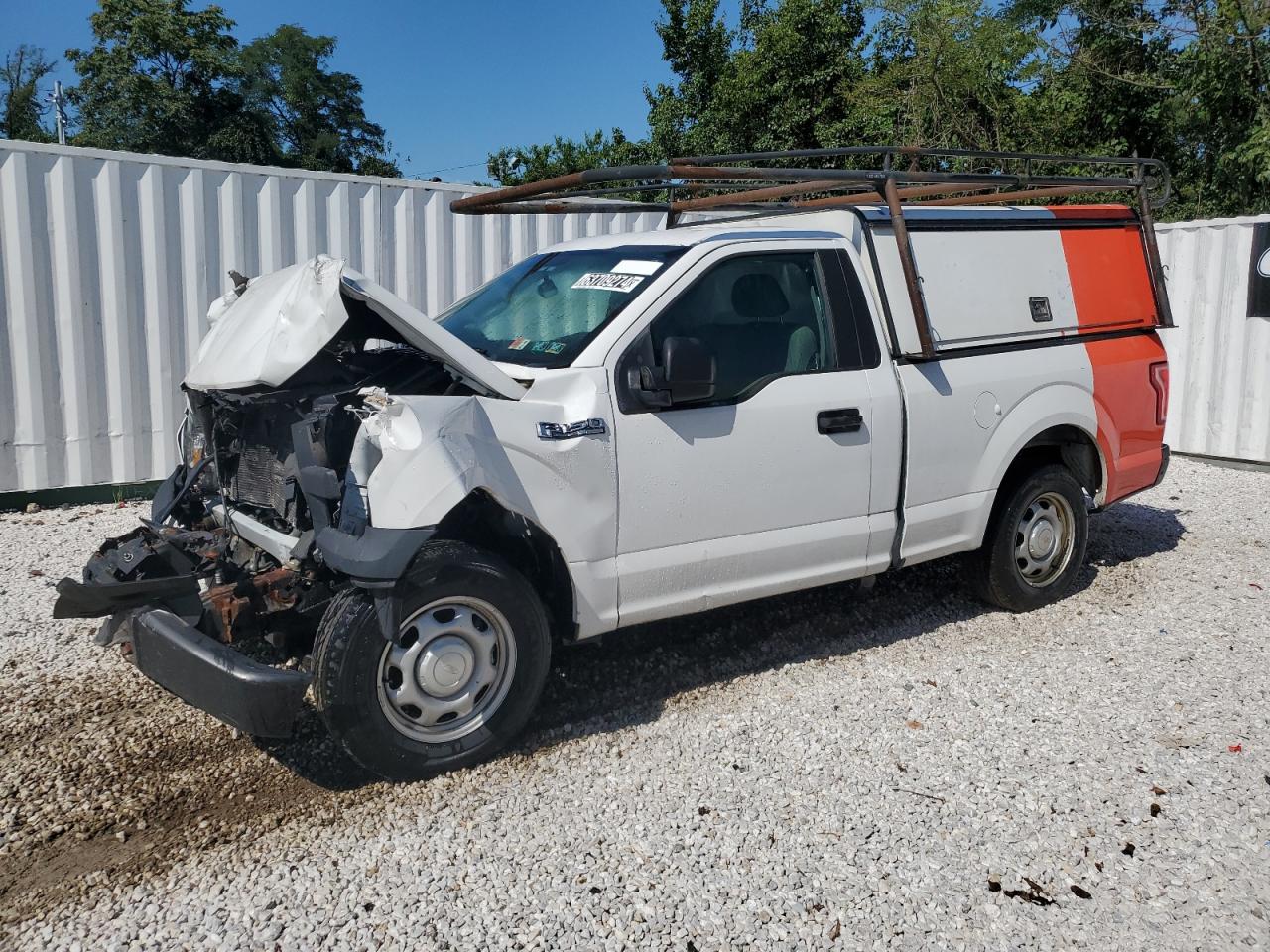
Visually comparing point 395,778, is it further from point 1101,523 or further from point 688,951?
point 1101,523

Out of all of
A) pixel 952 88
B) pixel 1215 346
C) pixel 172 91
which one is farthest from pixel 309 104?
pixel 1215 346

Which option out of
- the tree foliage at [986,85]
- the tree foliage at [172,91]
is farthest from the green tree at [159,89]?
the tree foliage at [986,85]

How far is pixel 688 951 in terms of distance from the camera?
9.72 ft

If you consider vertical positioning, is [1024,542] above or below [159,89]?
below

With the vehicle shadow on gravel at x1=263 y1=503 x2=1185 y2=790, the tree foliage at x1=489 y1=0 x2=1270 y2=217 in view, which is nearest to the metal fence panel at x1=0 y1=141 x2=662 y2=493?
the vehicle shadow on gravel at x1=263 y1=503 x2=1185 y2=790

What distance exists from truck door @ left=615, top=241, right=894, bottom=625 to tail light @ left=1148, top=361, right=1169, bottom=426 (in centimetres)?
232

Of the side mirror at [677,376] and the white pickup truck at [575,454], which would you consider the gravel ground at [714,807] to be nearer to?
the white pickup truck at [575,454]

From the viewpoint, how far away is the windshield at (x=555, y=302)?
4.37m

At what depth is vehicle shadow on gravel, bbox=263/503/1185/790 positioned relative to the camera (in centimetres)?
424

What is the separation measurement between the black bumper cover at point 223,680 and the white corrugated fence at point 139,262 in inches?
207

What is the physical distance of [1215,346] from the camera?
1034 cm

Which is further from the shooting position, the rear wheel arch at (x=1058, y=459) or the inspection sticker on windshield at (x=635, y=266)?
the rear wheel arch at (x=1058, y=459)

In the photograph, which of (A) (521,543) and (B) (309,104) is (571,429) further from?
(B) (309,104)

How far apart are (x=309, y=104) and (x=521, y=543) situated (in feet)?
151
